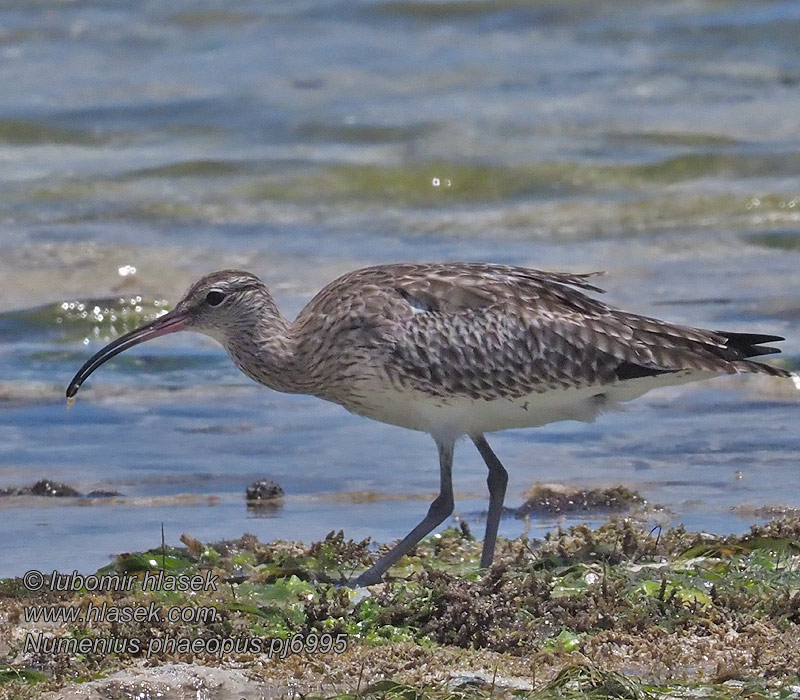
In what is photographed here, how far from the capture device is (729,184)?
17.9 meters

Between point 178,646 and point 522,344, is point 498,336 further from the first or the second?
point 178,646

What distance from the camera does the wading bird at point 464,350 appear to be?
797 centimetres

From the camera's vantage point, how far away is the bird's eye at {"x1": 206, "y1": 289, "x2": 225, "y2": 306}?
27.8 ft

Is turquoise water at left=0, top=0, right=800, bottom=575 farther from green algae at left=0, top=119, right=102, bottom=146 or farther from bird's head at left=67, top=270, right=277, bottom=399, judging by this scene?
bird's head at left=67, top=270, right=277, bottom=399

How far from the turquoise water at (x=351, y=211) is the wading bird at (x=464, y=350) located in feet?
2.52

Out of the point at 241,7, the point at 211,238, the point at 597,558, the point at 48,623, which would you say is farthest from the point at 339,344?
the point at 241,7

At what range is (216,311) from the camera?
8.52 m

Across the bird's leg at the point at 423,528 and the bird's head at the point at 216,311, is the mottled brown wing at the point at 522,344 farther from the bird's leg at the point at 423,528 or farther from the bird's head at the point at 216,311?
the bird's head at the point at 216,311

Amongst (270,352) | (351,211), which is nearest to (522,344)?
(270,352)

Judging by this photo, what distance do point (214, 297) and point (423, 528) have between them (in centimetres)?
170

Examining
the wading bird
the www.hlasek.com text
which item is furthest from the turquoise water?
the www.hlasek.com text

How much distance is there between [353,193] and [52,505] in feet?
31.4

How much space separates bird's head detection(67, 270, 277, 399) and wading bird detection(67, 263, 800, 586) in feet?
0.03

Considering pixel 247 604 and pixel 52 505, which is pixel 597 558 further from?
pixel 52 505
